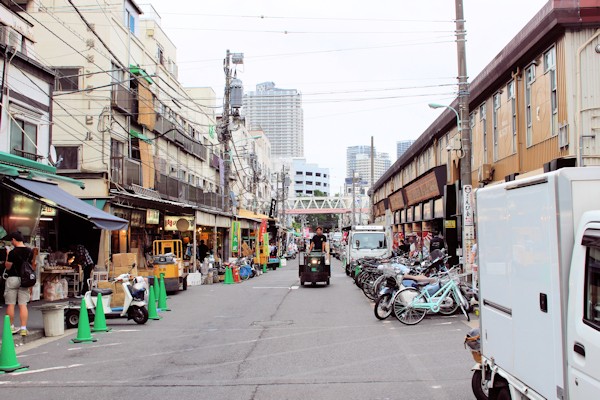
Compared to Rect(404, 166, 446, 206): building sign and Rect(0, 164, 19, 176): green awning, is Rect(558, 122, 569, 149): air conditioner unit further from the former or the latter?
Rect(404, 166, 446, 206): building sign

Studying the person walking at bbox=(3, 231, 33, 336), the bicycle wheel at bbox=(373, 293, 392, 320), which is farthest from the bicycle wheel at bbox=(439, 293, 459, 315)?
the person walking at bbox=(3, 231, 33, 336)

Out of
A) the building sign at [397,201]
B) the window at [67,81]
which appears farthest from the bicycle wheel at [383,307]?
the building sign at [397,201]

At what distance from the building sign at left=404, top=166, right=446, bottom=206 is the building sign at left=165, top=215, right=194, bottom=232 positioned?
1261cm

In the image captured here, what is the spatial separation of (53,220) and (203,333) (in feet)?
37.9

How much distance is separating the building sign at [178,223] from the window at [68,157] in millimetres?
4968

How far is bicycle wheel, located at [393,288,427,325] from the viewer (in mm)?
13188

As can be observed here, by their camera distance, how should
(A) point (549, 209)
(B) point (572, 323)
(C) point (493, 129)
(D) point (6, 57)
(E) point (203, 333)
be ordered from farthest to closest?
(C) point (493, 129), (D) point (6, 57), (E) point (203, 333), (A) point (549, 209), (B) point (572, 323)

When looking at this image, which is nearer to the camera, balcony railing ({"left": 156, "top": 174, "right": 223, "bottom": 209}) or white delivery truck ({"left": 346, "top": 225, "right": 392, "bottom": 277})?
white delivery truck ({"left": 346, "top": 225, "right": 392, "bottom": 277})

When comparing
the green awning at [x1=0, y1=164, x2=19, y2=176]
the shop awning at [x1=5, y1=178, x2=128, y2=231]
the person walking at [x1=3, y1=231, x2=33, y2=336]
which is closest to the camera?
the person walking at [x1=3, y1=231, x2=33, y2=336]

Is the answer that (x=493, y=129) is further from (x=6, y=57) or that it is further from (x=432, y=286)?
(x=6, y=57)

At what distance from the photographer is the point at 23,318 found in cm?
1095

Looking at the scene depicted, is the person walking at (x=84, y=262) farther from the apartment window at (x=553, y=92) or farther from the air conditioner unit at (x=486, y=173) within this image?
the apartment window at (x=553, y=92)

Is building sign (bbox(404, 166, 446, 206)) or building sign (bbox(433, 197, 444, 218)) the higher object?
building sign (bbox(404, 166, 446, 206))

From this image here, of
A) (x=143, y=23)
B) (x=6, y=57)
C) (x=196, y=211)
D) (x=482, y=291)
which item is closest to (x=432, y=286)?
(x=482, y=291)
